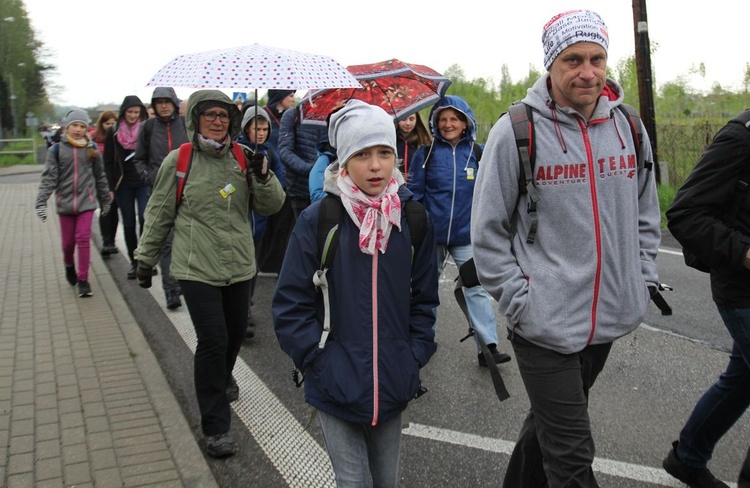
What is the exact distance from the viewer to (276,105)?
8.00 metres

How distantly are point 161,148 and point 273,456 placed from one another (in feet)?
13.4

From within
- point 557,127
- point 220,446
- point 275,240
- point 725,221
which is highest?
point 557,127

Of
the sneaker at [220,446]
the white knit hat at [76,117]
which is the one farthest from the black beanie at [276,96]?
the sneaker at [220,446]

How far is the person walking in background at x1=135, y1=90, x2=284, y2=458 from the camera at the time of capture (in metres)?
3.97

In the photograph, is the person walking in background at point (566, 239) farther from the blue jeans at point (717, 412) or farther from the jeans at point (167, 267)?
the jeans at point (167, 267)

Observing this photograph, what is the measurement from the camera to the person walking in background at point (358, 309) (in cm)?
256

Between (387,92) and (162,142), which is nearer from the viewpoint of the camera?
(387,92)

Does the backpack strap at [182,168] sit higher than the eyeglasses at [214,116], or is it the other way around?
the eyeglasses at [214,116]

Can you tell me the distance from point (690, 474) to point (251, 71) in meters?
2.94

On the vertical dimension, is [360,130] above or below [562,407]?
above

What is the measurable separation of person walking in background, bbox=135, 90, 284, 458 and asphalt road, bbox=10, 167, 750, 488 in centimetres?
42

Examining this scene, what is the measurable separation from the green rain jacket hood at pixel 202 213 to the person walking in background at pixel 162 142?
9.68ft

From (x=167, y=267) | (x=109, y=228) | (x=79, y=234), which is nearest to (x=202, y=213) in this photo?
(x=167, y=267)

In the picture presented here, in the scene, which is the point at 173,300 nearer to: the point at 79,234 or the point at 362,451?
the point at 79,234
